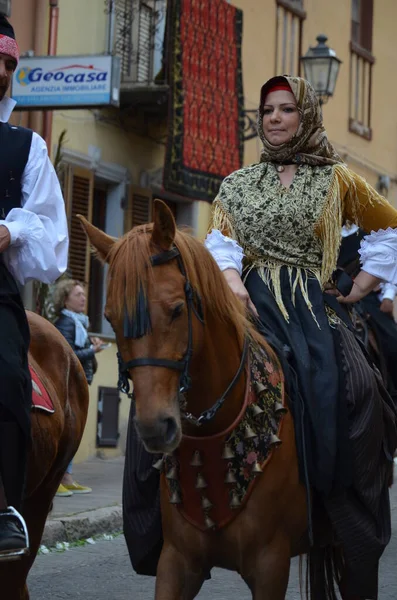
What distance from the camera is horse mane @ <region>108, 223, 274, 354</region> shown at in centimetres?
456

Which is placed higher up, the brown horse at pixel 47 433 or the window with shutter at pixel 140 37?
the window with shutter at pixel 140 37

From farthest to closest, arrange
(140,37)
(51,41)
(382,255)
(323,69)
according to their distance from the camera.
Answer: (140,37), (323,69), (51,41), (382,255)

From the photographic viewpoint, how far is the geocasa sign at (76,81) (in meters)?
12.6

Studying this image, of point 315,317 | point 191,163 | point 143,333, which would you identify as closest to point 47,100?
Answer: point 191,163

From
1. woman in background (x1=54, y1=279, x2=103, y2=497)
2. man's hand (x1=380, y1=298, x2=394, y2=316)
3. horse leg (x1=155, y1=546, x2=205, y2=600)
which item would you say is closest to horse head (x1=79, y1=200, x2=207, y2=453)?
horse leg (x1=155, y1=546, x2=205, y2=600)

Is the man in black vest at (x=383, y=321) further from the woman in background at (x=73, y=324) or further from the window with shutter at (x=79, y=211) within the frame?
the window with shutter at (x=79, y=211)

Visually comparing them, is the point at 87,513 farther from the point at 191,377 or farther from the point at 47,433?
the point at 191,377

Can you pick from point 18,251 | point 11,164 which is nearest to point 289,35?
point 11,164

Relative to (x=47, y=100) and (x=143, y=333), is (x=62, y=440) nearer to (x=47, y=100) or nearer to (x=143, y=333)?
(x=143, y=333)

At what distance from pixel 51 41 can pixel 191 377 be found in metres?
10.4

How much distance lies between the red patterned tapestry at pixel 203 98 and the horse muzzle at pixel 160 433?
11773 mm

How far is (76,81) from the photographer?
→ 1265 centimetres

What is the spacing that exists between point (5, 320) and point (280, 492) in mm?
1200

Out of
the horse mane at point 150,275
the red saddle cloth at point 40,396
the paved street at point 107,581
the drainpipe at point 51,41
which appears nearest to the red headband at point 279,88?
the horse mane at point 150,275
